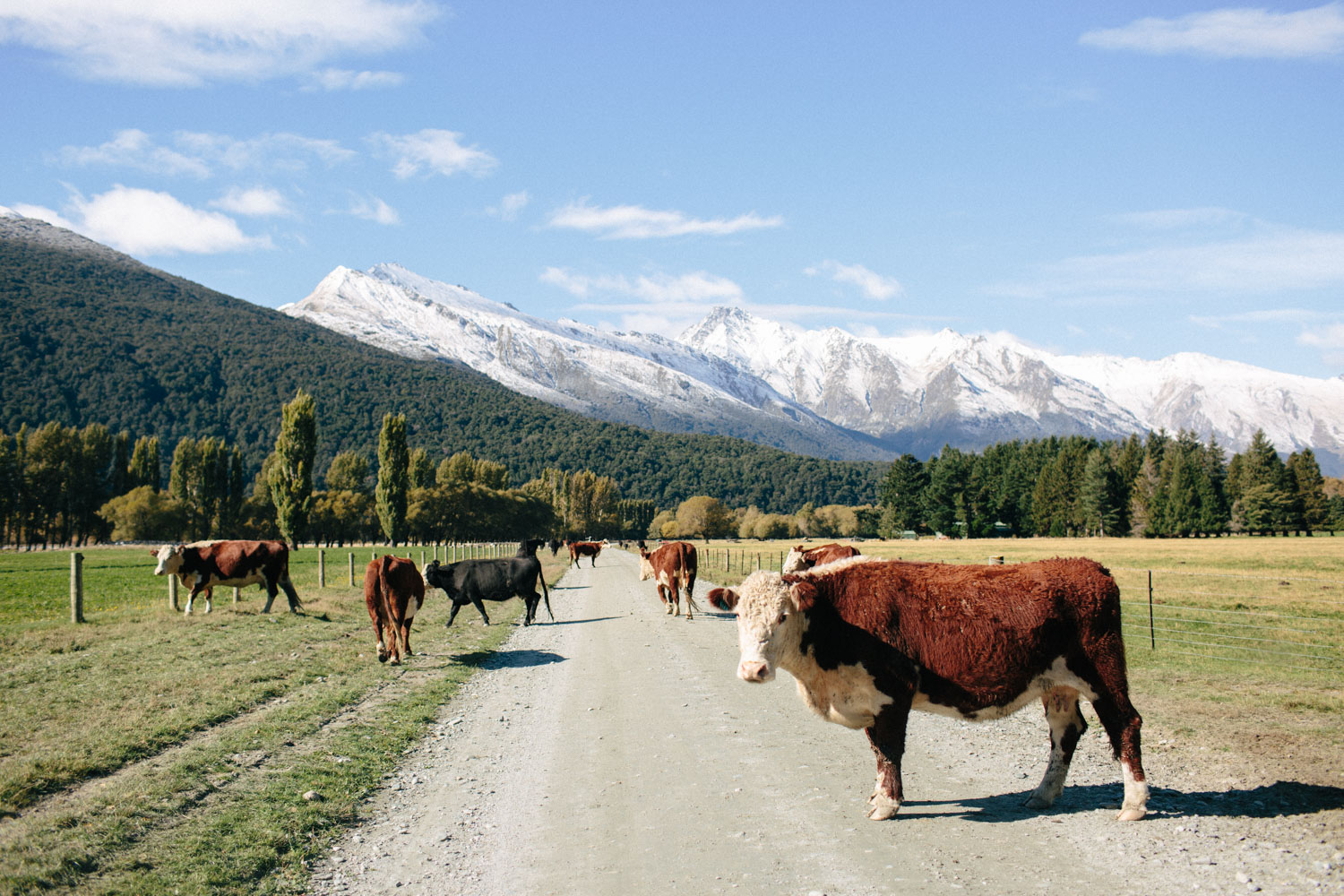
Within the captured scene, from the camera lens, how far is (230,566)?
65.8 feet

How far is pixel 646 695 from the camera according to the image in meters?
11.5

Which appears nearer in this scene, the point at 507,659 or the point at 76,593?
the point at 507,659

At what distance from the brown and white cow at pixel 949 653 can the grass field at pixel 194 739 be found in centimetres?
393

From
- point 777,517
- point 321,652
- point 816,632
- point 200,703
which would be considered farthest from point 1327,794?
point 777,517

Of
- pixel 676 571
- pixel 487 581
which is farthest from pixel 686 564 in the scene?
pixel 487 581

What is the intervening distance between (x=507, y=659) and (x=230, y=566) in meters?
9.20

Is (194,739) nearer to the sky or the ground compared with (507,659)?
nearer to the sky

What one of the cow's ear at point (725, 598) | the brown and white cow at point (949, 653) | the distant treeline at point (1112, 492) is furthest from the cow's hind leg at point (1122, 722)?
the distant treeline at point (1112, 492)

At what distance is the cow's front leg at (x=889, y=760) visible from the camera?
6461mm

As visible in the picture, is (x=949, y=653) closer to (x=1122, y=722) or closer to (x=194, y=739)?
(x=1122, y=722)

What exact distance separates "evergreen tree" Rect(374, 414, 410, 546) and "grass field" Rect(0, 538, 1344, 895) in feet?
198

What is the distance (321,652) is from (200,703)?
438cm

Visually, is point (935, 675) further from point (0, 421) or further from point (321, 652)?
point (0, 421)

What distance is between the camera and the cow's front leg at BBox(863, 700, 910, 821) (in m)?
6.46
